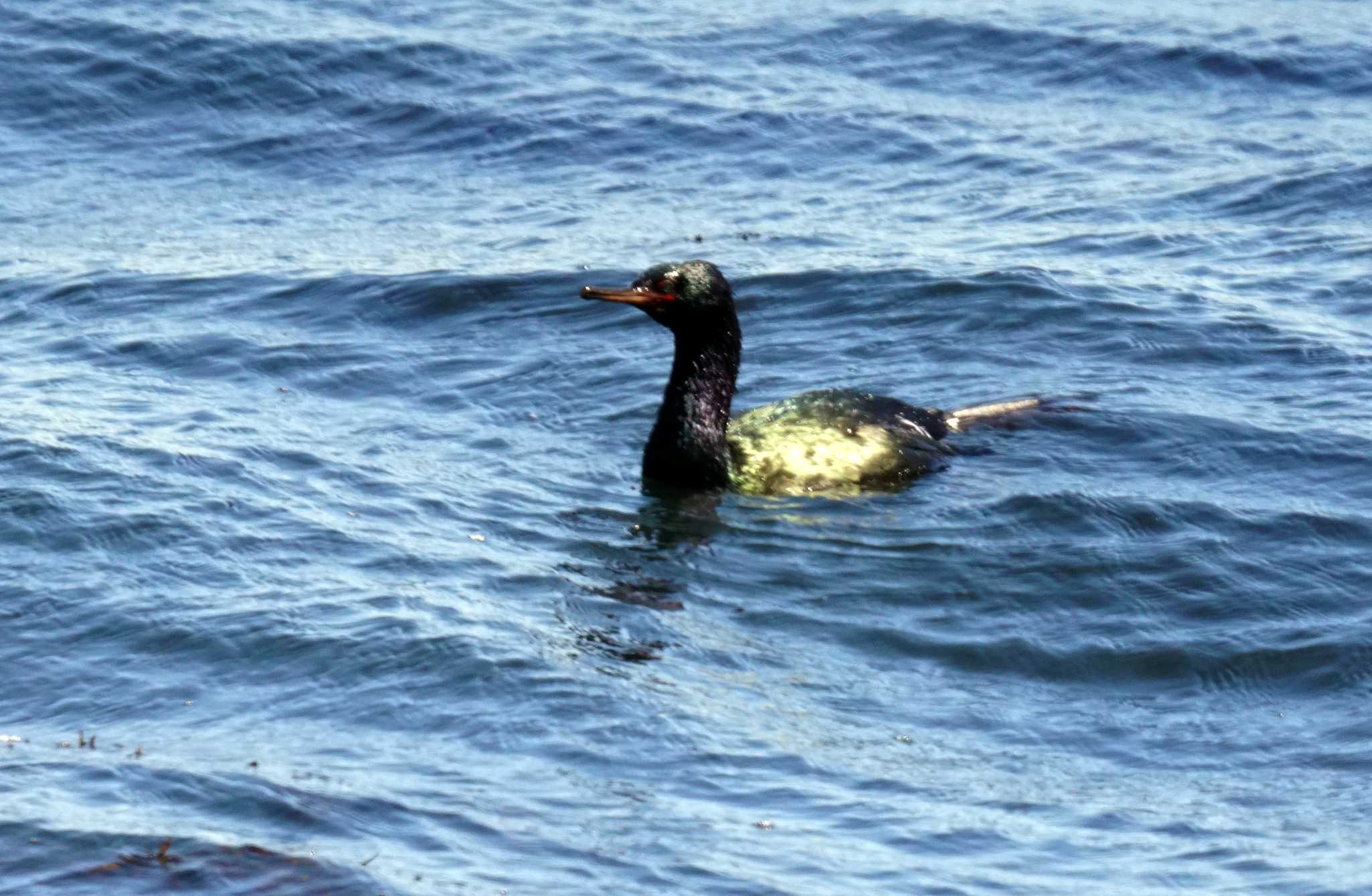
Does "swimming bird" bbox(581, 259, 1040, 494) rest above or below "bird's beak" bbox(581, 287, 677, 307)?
below

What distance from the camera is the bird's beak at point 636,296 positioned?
1024 centimetres

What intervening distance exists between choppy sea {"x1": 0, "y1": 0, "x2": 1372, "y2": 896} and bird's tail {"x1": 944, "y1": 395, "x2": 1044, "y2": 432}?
3.3 inches

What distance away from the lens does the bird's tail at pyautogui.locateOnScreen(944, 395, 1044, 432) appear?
11344 mm

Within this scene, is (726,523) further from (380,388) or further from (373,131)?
(373,131)

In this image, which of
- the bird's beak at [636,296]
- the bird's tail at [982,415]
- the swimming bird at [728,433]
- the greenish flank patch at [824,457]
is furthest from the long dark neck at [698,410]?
the bird's tail at [982,415]

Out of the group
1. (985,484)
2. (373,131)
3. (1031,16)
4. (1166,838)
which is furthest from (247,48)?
(1166,838)

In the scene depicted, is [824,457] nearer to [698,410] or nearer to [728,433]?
[728,433]

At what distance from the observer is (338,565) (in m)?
8.95

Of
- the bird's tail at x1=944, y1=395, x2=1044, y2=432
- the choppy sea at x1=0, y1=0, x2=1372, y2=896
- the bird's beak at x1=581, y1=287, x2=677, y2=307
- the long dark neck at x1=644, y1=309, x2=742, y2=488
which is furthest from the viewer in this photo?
the bird's tail at x1=944, y1=395, x2=1044, y2=432

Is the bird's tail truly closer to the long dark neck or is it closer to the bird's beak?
the long dark neck

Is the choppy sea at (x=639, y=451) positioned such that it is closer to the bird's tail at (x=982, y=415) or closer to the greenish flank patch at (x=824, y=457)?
the bird's tail at (x=982, y=415)

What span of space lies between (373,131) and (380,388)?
5.99 metres

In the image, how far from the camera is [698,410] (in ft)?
35.0

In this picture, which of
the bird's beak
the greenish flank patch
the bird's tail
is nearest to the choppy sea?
the bird's tail
